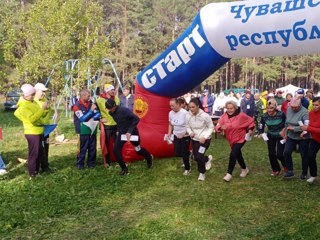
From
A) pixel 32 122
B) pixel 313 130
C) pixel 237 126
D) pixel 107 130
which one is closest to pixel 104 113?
pixel 107 130

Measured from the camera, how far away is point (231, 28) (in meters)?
6.57

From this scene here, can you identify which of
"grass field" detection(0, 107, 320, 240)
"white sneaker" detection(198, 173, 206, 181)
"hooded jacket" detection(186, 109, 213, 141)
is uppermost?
"hooded jacket" detection(186, 109, 213, 141)

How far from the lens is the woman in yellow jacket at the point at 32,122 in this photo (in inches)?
282

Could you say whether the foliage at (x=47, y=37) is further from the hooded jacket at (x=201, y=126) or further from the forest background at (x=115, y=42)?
the hooded jacket at (x=201, y=126)

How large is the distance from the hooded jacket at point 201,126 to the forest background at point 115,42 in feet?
23.3

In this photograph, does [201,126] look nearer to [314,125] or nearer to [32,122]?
[314,125]

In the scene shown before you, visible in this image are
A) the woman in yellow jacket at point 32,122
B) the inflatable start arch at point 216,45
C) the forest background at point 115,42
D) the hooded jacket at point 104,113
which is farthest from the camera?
the forest background at point 115,42

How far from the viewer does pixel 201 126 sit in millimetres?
7125

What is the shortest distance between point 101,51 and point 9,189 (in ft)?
27.0

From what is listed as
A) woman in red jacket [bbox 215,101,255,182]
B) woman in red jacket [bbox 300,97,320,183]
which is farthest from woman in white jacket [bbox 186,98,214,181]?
woman in red jacket [bbox 300,97,320,183]

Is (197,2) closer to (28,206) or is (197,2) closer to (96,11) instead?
(96,11)

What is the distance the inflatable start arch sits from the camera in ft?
19.2

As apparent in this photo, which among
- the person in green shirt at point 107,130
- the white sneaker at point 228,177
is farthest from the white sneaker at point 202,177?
the person in green shirt at point 107,130

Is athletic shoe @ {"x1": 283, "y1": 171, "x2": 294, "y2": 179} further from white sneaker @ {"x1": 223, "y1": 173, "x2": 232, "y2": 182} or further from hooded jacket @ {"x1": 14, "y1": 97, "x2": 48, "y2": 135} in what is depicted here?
hooded jacket @ {"x1": 14, "y1": 97, "x2": 48, "y2": 135}
